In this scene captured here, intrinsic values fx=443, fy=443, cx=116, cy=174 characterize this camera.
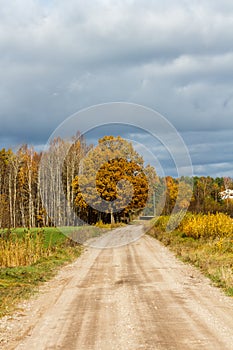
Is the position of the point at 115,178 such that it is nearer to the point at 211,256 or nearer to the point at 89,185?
the point at 89,185

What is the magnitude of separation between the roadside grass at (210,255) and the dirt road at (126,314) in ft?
1.62

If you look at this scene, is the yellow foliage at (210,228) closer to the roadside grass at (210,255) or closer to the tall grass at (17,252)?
the roadside grass at (210,255)

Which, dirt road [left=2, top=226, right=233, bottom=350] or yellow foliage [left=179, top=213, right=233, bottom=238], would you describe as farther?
yellow foliage [left=179, top=213, right=233, bottom=238]

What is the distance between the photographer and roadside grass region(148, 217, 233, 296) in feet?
44.0

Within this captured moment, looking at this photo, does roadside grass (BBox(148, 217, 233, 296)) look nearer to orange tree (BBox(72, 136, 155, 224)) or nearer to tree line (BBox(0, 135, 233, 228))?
tree line (BBox(0, 135, 233, 228))

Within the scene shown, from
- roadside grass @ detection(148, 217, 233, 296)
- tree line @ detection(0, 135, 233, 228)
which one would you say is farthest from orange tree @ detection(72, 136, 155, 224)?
→ roadside grass @ detection(148, 217, 233, 296)

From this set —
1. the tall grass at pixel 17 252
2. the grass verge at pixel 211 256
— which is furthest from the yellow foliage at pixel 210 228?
the tall grass at pixel 17 252

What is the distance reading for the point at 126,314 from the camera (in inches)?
357

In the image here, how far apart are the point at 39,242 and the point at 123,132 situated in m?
10.2

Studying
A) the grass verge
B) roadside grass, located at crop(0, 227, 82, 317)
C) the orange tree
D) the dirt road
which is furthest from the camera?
the orange tree

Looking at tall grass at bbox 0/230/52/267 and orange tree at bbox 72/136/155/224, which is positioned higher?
orange tree at bbox 72/136/155/224

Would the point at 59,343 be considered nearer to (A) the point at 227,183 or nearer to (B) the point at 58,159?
(B) the point at 58,159

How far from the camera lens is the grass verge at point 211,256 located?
43.8ft

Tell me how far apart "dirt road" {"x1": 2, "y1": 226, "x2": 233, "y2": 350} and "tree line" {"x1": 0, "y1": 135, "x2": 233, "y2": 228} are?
9.10m
